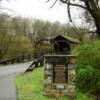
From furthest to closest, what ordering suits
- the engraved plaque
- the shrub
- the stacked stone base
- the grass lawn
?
the shrub < the engraved plaque < the stacked stone base < the grass lawn

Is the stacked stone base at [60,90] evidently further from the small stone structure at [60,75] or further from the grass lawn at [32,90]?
the grass lawn at [32,90]

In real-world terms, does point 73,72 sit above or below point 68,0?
below

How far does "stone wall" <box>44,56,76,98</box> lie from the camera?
1318 centimetres

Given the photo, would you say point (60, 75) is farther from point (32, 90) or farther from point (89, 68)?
point (89, 68)

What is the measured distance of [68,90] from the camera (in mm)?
13211

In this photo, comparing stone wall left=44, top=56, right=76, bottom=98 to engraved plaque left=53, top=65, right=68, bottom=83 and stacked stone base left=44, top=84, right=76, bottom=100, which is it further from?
engraved plaque left=53, top=65, right=68, bottom=83

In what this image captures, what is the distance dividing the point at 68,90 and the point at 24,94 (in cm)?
197

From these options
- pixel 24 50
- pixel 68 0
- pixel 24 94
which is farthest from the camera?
pixel 24 50

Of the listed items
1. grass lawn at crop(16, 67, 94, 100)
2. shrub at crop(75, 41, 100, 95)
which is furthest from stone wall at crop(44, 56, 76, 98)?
shrub at crop(75, 41, 100, 95)

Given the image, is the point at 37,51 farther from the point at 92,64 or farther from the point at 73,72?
the point at 73,72

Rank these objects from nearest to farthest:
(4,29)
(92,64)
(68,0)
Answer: (92,64) → (68,0) → (4,29)

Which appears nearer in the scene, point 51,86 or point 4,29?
point 51,86

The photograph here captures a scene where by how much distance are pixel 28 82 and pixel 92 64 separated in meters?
3.77

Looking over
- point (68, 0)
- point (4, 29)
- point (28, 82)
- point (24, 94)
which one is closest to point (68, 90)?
point (24, 94)
